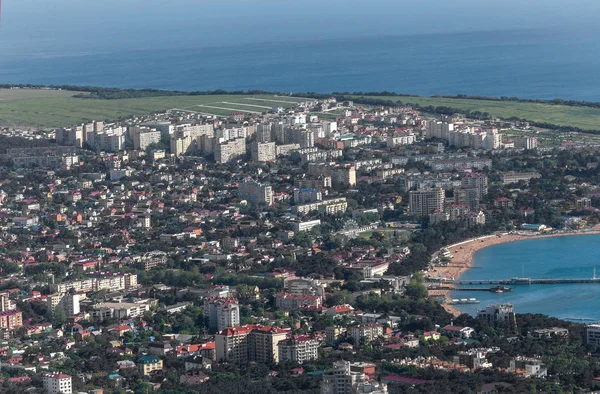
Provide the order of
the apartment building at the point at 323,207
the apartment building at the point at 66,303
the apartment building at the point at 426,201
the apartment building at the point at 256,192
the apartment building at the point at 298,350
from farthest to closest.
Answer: the apartment building at the point at 256,192 → the apartment building at the point at 323,207 → the apartment building at the point at 426,201 → the apartment building at the point at 66,303 → the apartment building at the point at 298,350

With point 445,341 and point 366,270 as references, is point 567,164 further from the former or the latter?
point 445,341

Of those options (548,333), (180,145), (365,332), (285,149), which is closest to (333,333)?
(365,332)

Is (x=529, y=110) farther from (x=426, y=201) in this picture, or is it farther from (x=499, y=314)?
(x=499, y=314)

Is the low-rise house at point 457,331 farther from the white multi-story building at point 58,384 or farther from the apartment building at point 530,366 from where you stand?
the white multi-story building at point 58,384

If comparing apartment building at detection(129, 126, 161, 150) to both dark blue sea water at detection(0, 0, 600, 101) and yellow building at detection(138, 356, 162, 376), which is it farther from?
yellow building at detection(138, 356, 162, 376)

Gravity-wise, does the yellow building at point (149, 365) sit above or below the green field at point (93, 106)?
below

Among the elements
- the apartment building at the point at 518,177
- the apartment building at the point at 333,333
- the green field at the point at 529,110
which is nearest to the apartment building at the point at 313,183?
the apartment building at the point at 518,177
